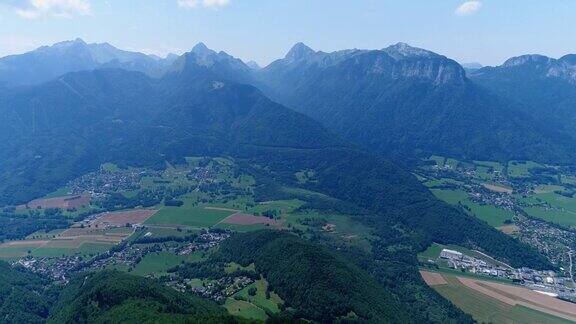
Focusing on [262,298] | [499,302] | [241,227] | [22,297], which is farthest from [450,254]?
[22,297]

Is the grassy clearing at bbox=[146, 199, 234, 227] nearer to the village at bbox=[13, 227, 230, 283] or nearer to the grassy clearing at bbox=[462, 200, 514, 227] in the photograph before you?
the village at bbox=[13, 227, 230, 283]

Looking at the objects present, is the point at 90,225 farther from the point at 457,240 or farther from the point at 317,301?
the point at 457,240

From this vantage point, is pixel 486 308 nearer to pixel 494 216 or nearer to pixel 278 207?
pixel 494 216

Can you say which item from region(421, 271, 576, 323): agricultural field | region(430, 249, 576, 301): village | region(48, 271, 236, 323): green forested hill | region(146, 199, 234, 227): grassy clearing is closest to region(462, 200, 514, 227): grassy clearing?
region(430, 249, 576, 301): village

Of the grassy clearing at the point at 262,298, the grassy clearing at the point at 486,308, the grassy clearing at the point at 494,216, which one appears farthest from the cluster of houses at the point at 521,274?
the grassy clearing at the point at 262,298

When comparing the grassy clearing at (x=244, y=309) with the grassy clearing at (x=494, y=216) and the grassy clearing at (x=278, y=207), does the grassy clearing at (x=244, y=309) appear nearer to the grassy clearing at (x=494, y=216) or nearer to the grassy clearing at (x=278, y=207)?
the grassy clearing at (x=278, y=207)
